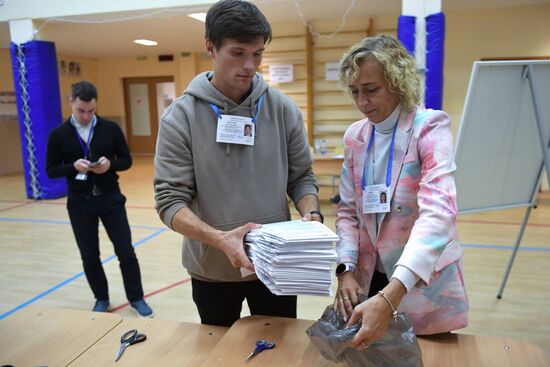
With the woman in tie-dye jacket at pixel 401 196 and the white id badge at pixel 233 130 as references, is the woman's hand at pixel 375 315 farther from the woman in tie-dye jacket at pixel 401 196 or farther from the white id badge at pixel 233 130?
the white id badge at pixel 233 130

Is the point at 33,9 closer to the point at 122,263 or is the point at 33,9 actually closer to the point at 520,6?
→ the point at 122,263

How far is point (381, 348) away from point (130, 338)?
0.82 m

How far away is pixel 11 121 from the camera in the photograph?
9.66 meters

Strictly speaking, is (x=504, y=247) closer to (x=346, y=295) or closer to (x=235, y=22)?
(x=346, y=295)

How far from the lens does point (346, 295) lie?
4.17ft

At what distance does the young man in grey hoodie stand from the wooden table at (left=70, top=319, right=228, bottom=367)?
4.3 inches

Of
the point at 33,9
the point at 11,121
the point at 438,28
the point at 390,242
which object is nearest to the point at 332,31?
the point at 438,28

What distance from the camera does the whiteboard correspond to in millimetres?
2465

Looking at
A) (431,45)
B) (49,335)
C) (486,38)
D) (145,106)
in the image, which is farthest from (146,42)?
(49,335)

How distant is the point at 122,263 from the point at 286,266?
2.21 meters

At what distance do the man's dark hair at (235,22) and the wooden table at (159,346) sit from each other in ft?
3.05

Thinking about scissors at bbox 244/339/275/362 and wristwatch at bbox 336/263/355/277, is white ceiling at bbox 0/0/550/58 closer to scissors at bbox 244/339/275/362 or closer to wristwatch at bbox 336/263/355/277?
wristwatch at bbox 336/263/355/277

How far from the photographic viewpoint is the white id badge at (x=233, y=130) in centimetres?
136

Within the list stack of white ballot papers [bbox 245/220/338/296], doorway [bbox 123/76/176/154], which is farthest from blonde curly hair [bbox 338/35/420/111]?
doorway [bbox 123/76/176/154]
